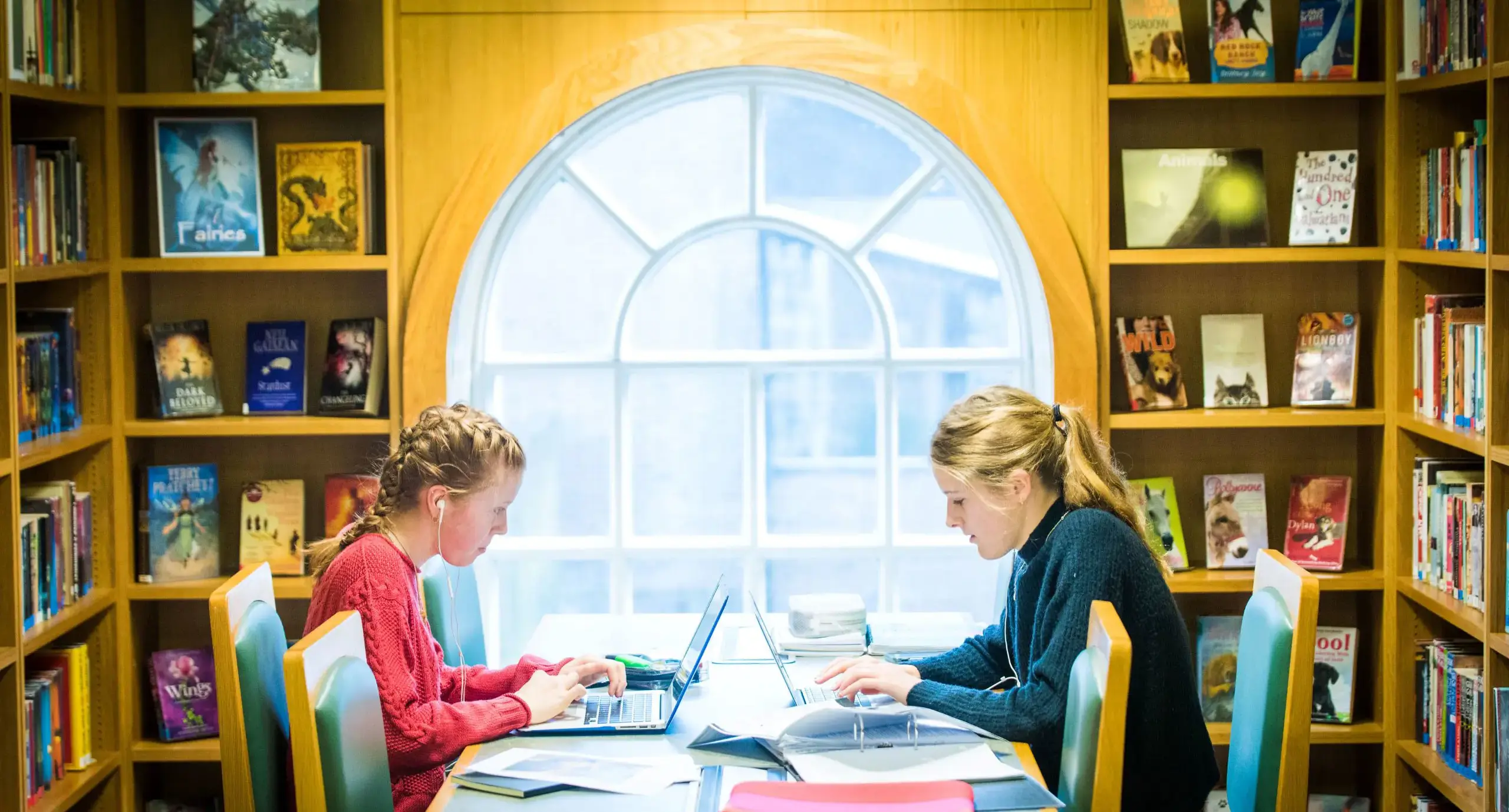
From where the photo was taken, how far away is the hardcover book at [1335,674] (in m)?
3.63

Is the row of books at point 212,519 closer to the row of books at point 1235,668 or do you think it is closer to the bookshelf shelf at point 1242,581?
the bookshelf shelf at point 1242,581

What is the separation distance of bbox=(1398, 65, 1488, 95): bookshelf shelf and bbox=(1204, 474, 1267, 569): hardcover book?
37.9 inches

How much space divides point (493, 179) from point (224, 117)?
0.66m

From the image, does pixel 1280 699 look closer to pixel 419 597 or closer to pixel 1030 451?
pixel 1030 451

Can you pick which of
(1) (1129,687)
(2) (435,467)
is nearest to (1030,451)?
(1) (1129,687)

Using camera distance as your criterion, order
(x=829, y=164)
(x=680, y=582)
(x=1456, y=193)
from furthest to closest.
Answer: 1. (x=680, y=582)
2. (x=829, y=164)
3. (x=1456, y=193)

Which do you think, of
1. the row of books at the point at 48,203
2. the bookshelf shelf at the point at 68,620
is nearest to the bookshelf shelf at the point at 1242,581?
the bookshelf shelf at the point at 68,620

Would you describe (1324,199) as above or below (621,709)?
above

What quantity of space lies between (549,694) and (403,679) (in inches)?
10.1

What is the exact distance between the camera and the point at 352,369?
361cm

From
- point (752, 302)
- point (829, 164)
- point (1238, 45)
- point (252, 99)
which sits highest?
point (1238, 45)

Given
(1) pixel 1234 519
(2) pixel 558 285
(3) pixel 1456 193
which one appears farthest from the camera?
(2) pixel 558 285

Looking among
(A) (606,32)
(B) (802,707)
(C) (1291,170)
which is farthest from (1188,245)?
(B) (802,707)

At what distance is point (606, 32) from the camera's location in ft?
11.8
